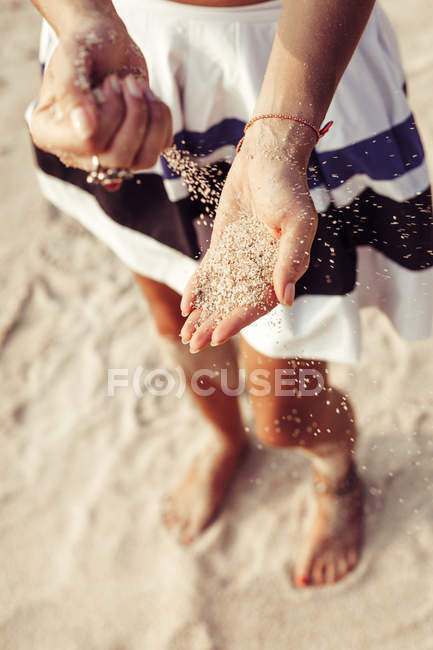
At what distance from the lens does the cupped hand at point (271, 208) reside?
0.76m

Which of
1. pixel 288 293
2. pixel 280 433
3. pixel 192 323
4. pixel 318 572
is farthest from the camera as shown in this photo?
pixel 318 572

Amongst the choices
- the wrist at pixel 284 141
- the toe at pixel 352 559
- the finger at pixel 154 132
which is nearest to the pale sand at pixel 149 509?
the toe at pixel 352 559

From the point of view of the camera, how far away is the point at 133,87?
69 centimetres

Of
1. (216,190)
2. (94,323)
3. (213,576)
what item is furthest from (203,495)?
(216,190)

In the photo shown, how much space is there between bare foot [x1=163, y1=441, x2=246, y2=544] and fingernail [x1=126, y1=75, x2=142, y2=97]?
108cm

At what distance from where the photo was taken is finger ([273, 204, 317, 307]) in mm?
752

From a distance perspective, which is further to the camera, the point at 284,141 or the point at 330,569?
the point at 330,569

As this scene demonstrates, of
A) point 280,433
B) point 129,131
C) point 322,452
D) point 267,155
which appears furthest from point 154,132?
point 322,452

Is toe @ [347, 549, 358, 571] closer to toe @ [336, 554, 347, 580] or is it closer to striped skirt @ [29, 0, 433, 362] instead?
toe @ [336, 554, 347, 580]

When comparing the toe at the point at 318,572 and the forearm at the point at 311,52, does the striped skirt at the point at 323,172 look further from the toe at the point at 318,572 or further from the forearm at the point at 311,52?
the toe at the point at 318,572

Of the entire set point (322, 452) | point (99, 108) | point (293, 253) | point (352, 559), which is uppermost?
point (99, 108)

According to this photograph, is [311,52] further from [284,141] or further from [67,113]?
[67,113]

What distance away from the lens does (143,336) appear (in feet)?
6.28

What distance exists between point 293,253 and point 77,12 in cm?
49
